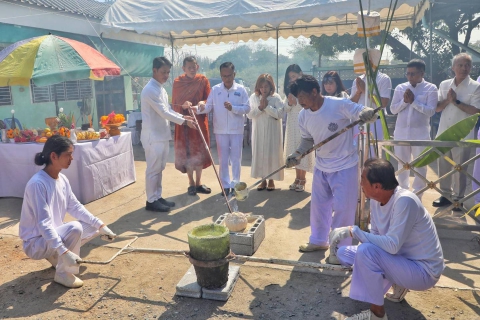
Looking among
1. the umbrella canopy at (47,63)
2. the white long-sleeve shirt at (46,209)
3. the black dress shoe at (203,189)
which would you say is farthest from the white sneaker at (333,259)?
the umbrella canopy at (47,63)

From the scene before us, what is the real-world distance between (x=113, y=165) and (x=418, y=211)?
4.83 metres

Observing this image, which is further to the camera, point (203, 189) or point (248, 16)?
point (248, 16)

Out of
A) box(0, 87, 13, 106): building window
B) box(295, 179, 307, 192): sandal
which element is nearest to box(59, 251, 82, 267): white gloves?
box(295, 179, 307, 192): sandal

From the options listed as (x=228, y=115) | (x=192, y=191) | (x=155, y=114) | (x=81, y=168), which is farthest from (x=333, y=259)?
(x=81, y=168)

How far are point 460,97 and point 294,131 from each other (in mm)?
2273

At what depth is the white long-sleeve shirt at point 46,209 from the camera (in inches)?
126

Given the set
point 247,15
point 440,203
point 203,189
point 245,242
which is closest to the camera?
point 245,242

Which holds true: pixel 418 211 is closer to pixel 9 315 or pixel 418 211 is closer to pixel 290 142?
pixel 9 315

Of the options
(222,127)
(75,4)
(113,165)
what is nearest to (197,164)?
(222,127)

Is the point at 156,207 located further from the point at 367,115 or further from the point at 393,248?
the point at 393,248

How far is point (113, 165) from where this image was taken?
616cm

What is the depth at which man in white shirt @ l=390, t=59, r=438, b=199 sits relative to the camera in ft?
16.0

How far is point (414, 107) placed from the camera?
4895mm

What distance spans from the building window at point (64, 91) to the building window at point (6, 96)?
64cm
